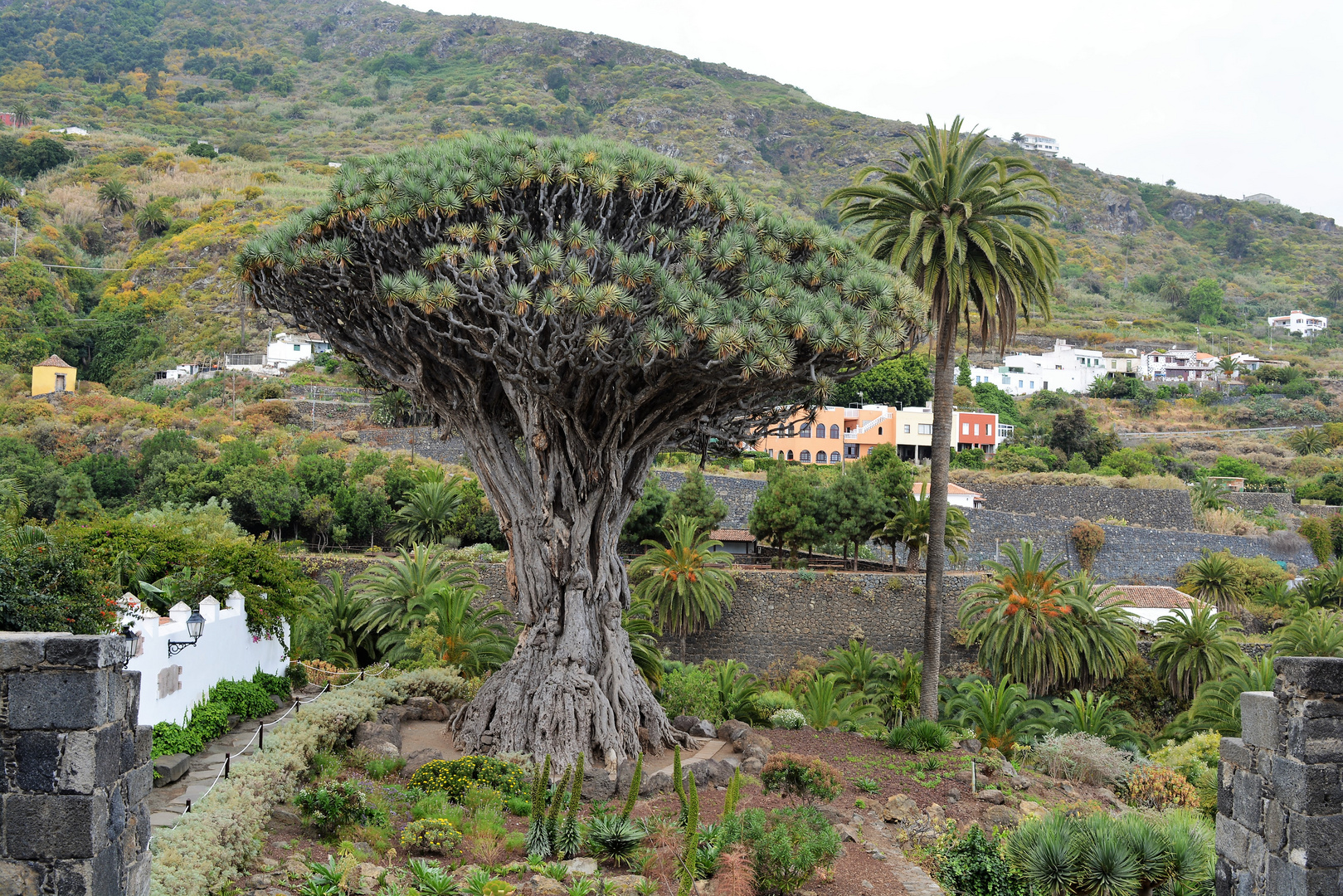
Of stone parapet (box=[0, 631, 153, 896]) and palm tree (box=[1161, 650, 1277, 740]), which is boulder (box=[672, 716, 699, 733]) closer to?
stone parapet (box=[0, 631, 153, 896])

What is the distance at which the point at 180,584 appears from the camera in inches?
513

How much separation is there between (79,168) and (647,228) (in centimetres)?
8059

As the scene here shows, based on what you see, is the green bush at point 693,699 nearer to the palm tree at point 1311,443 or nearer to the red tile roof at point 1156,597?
the red tile roof at point 1156,597

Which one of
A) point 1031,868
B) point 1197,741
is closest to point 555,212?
point 1031,868

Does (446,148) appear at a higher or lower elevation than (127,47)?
lower

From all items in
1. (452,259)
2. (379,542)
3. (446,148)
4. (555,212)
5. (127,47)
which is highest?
(127,47)

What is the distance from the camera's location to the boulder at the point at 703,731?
13875 millimetres

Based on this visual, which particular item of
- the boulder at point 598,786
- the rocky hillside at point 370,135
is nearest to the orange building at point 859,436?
the rocky hillside at point 370,135

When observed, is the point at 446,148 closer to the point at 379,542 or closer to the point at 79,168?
the point at 379,542

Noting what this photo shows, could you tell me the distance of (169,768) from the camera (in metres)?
9.53

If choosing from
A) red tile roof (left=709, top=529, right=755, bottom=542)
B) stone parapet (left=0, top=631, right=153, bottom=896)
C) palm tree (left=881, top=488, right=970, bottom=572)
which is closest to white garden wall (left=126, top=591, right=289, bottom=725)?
stone parapet (left=0, top=631, right=153, bottom=896)

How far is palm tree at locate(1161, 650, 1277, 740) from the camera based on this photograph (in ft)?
57.0

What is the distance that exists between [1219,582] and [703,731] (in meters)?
24.0

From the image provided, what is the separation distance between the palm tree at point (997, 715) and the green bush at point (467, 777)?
918cm
